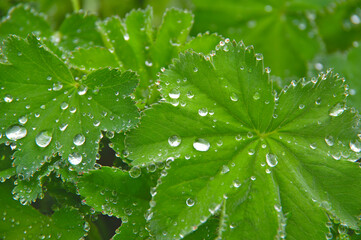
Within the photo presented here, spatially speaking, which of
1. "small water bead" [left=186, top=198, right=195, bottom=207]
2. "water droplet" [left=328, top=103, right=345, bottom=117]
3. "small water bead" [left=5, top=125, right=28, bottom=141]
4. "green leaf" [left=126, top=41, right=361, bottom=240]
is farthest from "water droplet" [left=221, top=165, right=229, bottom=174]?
"small water bead" [left=5, top=125, right=28, bottom=141]

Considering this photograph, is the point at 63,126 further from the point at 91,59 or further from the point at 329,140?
the point at 329,140

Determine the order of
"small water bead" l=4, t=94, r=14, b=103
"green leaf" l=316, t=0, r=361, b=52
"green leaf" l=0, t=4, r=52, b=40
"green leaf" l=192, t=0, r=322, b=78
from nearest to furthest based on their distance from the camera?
1. "small water bead" l=4, t=94, r=14, b=103
2. "green leaf" l=0, t=4, r=52, b=40
3. "green leaf" l=192, t=0, r=322, b=78
4. "green leaf" l=316, t=0, r=361, b=52

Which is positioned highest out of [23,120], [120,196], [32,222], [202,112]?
[202,112]

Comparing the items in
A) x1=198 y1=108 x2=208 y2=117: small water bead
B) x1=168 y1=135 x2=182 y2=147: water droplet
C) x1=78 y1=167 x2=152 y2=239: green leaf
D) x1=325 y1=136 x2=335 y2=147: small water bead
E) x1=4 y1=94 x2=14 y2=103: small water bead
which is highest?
x1=325 y1=136 x2=335 y2=147: small water bead

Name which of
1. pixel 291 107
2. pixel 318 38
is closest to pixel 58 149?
pixel 291 107

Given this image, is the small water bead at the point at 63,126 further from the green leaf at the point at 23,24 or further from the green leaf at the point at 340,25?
the green leaf at the point at 340,25

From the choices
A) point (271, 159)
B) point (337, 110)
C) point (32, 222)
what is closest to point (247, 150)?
point (271, 159)

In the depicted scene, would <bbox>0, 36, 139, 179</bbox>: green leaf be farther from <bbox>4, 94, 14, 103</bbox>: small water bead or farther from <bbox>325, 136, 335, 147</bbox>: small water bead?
<bbox>325, 136, 335, 147</bbox>: small water bead
